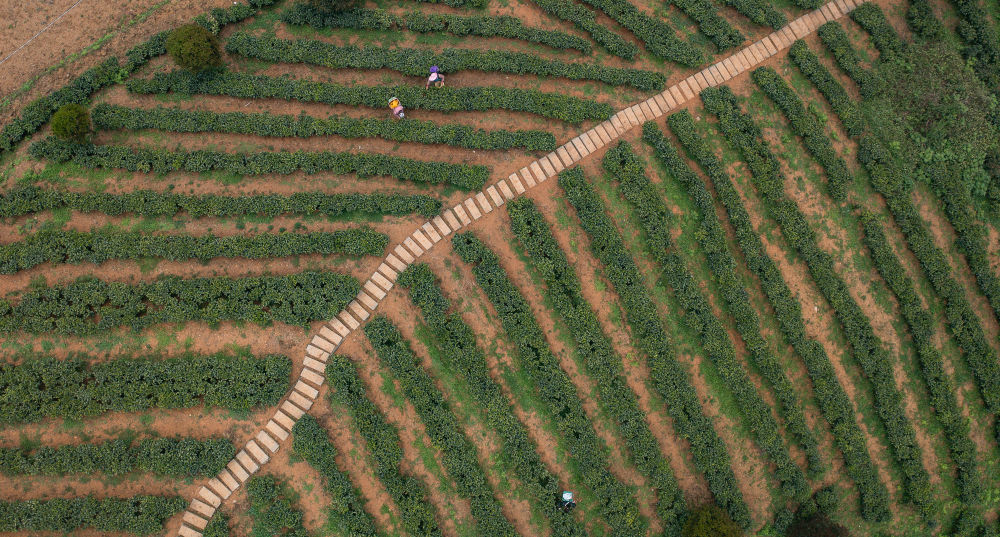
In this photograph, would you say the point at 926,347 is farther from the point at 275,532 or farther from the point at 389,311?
the point at 275,532

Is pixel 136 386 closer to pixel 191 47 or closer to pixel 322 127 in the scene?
pixel 322 127

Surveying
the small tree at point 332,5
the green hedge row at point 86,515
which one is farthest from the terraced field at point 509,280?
the small tree at point 332,5

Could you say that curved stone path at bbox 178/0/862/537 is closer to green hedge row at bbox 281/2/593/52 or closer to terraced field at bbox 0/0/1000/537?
terraced field at bbox 0/0/1000/537

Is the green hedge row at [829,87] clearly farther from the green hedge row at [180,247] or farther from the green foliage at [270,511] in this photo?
the green foliage at [270,511]

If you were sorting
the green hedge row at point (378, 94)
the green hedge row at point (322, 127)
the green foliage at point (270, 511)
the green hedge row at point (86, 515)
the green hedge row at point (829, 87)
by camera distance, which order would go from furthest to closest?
the green hedge row at point (829, 87)
the green hedge row at point (378, 94)
the green hedge row at point (322, 127)
the green foliage at point (270, 511)
the green hedge row at point (86, 515)

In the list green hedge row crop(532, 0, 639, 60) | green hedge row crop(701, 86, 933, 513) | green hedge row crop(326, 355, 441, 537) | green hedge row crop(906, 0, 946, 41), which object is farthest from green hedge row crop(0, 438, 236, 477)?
green hedge row crop(906, 0, 946, 41)
